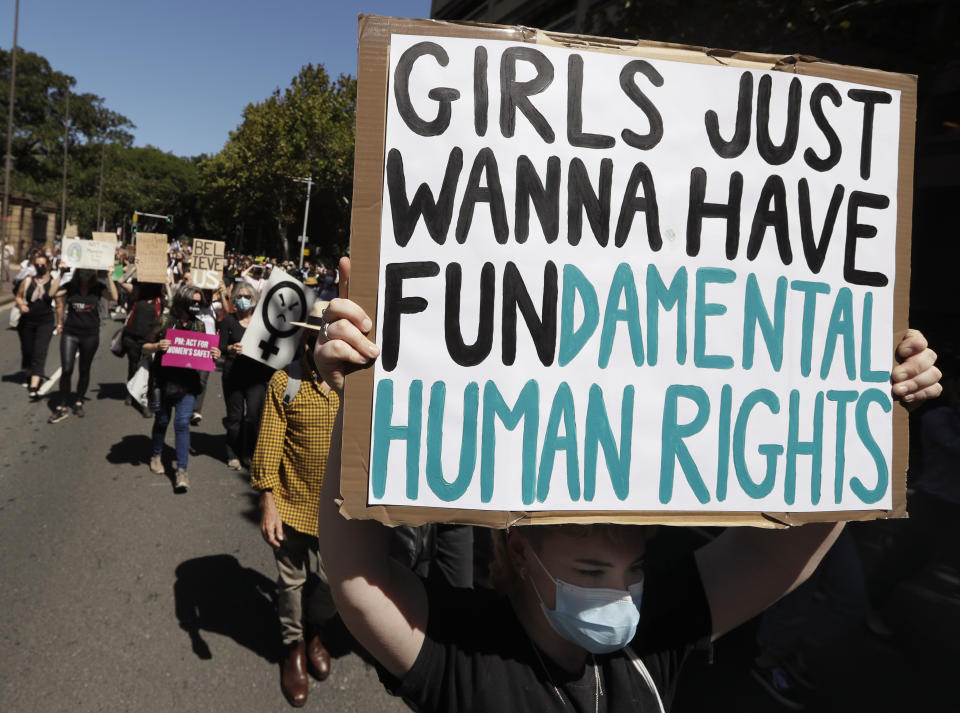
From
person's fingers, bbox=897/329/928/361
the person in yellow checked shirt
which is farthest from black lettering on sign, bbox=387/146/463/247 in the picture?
the person in yellow checked shirt

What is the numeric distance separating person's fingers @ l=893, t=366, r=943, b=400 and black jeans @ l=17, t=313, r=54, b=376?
9732mm

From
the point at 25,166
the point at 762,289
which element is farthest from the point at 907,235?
the point at 25,166

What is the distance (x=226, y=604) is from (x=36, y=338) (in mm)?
6332

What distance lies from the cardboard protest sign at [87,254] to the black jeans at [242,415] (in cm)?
523

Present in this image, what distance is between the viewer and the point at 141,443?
7883mm

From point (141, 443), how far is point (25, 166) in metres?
63.9

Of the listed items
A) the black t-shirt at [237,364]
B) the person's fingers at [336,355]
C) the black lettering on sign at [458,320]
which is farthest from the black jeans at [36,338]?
the black lettering on sign at [458,320]

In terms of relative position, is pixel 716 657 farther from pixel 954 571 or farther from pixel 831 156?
pixel 831 156

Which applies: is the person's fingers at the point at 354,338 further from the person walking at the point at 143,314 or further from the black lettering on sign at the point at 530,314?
the person walking at the point at 143,314

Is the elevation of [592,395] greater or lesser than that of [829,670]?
greater

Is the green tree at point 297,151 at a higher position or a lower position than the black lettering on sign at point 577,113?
higher

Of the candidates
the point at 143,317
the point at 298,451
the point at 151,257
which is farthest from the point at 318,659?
the point at 143,317

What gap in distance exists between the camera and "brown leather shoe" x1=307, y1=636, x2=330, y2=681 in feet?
12.6

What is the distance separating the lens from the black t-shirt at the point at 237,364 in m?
6.86
